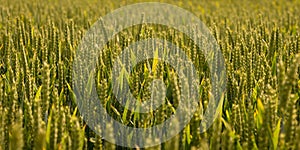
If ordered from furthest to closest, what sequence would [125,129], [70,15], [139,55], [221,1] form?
[221,1] → [70,15] → [139,55] → [125,129]

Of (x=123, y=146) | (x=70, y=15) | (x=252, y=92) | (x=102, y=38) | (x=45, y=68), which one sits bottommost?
(x=123, y=146)

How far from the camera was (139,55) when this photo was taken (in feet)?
7.21

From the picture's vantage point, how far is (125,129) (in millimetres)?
1551

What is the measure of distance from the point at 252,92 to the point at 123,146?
698mm

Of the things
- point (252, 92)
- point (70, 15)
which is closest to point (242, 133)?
point (252, 92)

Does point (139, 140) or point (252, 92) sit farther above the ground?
point (252, 92)

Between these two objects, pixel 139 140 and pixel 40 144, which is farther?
pixel 139 140

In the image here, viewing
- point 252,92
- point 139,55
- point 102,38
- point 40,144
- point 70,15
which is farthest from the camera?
point 70,15

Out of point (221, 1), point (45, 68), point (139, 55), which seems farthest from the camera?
point (221, 1)

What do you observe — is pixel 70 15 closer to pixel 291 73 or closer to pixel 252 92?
pixel 252 92

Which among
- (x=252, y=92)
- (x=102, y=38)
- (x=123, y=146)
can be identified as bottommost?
(x=123, y=146)

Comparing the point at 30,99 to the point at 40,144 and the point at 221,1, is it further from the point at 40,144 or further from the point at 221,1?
the point at 221,1

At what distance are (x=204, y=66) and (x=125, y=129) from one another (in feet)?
2.78

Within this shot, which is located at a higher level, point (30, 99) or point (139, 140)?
point (30, 99)
